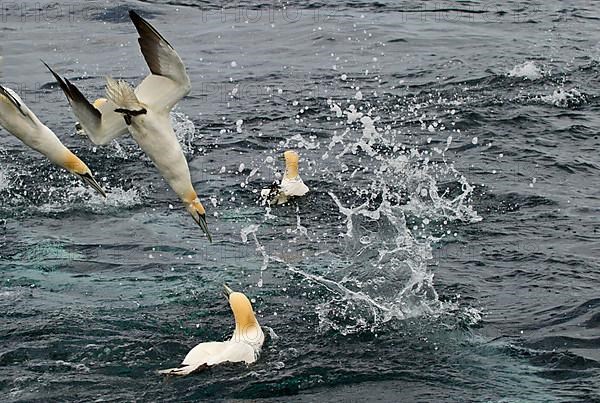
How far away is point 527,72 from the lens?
16484mm

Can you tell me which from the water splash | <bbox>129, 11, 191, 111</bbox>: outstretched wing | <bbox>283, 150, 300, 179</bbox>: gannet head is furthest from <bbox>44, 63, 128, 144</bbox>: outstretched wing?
the water splash

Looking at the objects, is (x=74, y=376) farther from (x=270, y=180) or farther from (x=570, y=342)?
(x=270, y=180)

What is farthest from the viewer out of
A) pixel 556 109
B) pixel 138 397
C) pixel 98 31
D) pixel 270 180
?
pixel 98 31

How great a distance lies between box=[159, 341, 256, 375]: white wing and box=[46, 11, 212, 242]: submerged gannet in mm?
1161

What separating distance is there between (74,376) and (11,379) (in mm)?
451

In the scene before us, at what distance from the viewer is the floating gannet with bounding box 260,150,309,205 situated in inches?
472

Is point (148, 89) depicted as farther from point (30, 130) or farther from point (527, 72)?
point (527, 72)

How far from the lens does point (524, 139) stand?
1414cm

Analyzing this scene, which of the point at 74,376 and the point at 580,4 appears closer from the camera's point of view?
the point at 74,376

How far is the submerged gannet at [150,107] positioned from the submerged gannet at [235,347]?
100 cm

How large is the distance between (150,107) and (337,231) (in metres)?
3.78

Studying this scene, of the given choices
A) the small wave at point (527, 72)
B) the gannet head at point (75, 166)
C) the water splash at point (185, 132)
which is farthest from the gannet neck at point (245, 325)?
the small wave at point (527, 72)

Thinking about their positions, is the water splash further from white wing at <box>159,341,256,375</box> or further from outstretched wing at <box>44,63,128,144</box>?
white wing at <box>159,341,256,375</box>

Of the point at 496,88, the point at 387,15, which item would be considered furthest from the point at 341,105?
the point at 387,15
